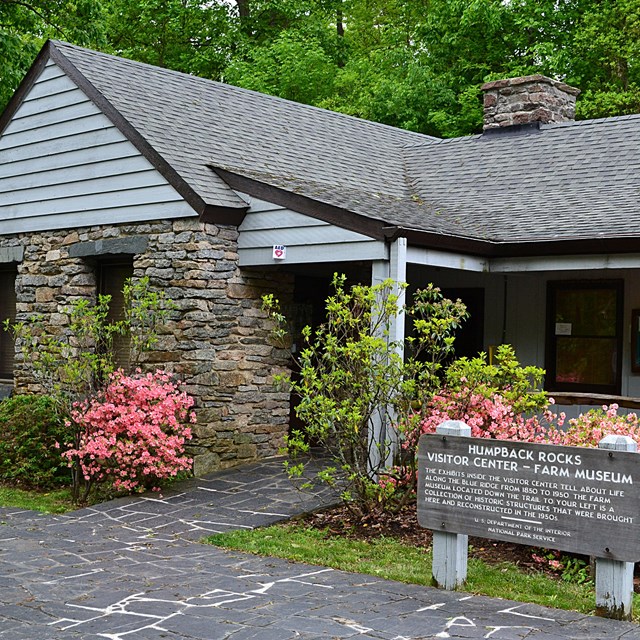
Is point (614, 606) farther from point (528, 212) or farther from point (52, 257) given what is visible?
point (52, 257)

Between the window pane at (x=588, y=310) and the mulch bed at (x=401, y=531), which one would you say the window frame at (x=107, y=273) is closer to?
the mulch bed at (x=401, y=531)

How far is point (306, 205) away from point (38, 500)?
4.15m

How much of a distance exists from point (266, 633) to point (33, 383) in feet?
26.6

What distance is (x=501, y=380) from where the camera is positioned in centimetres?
855

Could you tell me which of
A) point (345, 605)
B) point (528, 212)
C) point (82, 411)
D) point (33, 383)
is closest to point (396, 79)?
point (528, 212)

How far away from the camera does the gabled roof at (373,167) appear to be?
34.7ft

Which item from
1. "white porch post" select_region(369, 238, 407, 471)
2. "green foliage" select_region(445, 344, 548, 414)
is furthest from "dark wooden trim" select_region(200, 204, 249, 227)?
"green foliage" select_region(445, 344, 548, 414)

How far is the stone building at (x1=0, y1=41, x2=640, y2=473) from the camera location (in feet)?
34.7

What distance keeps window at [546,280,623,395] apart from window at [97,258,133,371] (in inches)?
207

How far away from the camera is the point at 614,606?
5.84m

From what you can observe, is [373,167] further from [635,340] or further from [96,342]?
[96,342]

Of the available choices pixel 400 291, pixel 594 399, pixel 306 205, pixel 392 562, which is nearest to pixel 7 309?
pixel 306 205

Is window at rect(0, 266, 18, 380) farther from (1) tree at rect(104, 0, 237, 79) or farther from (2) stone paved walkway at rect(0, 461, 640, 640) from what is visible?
(1) tree at rect(104, 0, 237, 79)

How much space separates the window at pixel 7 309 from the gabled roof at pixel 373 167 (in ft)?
7.26
